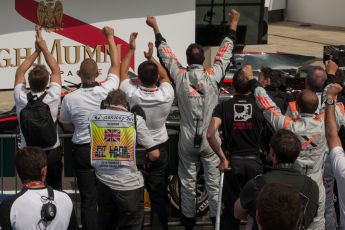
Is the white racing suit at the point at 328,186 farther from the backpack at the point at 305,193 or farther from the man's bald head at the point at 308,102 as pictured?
the backpack at the point at 305,193

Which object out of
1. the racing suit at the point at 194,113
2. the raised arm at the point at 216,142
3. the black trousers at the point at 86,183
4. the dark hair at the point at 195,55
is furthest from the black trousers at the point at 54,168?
the dark hair at the point at 195,55

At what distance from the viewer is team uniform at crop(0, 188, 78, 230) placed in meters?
4.76

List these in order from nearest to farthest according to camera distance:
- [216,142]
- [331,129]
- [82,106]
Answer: [331,129], [216,142], [82,106]

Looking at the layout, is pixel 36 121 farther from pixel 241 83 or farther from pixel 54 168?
pixel 241 83

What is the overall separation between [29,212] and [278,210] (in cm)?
178

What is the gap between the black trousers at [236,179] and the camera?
6.93 metres

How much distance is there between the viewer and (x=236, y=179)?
6953 mm

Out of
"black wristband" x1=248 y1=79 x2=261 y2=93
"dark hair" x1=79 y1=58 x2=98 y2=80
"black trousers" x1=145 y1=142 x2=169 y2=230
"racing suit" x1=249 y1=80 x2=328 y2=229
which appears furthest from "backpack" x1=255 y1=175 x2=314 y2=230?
"dark hair" x1=79 y1=58 x2=98 y2=80

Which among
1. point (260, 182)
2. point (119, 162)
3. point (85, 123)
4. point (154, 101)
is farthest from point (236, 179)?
point (260, 182)

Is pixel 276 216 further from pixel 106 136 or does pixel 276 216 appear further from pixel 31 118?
pixel 31 118

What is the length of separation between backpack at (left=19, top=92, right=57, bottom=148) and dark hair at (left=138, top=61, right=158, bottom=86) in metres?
0.94

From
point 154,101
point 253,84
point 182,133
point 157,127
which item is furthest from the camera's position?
point 182,133

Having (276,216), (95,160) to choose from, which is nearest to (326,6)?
(95,160)

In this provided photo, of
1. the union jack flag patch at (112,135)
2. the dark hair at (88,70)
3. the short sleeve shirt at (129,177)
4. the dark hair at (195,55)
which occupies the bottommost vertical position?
the short sleeve shirt at (129,177)
